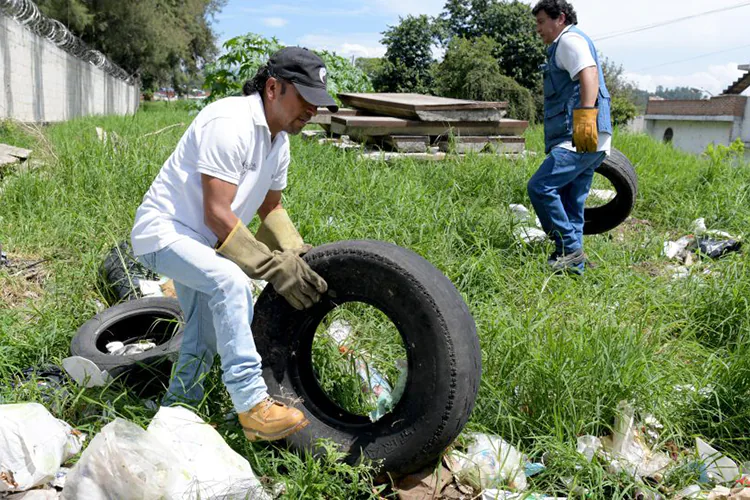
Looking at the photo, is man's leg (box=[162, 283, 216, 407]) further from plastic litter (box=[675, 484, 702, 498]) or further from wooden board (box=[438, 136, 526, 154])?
wooden board (box=[438, 136, 526, 154])

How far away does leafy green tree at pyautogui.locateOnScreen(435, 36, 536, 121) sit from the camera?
21.4 metres

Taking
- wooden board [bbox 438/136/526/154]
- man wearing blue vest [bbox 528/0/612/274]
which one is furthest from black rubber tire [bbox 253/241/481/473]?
wooden board [bbox 438/136/526/154]

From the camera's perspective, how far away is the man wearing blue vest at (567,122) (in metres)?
4.58

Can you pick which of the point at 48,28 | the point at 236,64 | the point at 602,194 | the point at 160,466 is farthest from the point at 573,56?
the point at 48,28

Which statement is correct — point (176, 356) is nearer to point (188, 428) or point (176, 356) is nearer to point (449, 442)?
point (188, 428)

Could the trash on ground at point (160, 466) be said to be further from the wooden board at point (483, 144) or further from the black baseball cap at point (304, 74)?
the wooden board at point (483, 144)

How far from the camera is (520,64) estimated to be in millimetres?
28344

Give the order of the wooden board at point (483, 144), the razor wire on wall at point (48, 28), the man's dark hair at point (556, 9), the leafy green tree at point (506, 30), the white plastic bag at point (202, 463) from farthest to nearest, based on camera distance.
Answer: the leafy green tree at point (506, 30)
the razor wire on wall at point (48, 28)
the wooden board at point (483, 144)
the man's dark hair at point (556, 9)
the white plastic bag at point (202, 463)

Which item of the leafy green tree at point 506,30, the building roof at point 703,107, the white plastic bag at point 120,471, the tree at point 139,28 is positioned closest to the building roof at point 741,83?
the building roof at point 703,107

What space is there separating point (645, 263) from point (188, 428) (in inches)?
162

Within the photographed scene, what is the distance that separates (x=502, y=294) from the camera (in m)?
4.12

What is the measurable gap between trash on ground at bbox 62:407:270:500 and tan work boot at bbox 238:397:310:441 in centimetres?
12

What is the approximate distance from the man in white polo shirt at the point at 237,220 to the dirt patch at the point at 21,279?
1.96 metres

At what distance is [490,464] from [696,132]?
37931 mm
